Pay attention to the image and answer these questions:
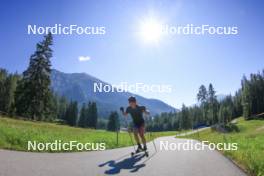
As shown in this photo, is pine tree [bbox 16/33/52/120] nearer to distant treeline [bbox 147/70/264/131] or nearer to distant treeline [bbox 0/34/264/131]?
distant treeline [bbox 0/34/264/131]

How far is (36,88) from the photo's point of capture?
57.6 meters

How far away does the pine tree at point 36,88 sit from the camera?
185 ft

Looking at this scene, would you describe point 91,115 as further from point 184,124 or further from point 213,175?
point 213,175

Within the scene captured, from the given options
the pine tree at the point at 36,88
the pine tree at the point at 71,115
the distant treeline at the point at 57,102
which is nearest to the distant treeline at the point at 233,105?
the distant treeline at the point at 57,102

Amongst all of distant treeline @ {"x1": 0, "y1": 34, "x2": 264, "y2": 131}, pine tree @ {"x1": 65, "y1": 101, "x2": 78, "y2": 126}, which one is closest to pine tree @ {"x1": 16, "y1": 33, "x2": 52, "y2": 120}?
distant treeline @ {"x1": 0, "y1": 34, "x2": 264, "y2": 131}

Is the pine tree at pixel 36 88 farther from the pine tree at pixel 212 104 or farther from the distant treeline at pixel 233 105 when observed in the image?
the pine tree at pixel 212 104

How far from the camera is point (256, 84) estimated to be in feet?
427

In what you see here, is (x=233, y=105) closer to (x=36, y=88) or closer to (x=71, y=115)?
(x=71, y=115)

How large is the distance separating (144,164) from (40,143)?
5896 mm

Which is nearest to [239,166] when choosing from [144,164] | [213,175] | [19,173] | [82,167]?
[213,175]

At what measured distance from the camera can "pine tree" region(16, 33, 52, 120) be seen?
56.3 meters

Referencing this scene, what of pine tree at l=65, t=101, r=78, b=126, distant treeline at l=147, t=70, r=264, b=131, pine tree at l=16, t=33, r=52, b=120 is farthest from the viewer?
pine tree at l=65, t=101, r=78, b=126

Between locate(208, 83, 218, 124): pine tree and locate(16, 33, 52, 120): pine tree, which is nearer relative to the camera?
A: locate(16, 33, 52, 120): pine tree

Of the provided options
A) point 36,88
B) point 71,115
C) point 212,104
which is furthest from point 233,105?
point 36,88
